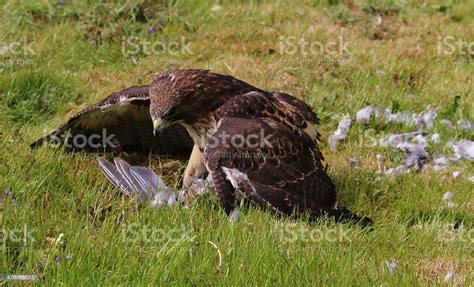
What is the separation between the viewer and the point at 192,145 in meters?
7.05

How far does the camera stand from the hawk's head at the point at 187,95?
600 centimetres

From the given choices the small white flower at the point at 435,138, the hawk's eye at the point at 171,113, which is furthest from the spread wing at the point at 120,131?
the small white flower at the point at 435,138

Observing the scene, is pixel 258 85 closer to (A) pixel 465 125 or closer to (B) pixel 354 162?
(B) pixel 354 162

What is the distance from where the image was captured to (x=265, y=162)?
225 inches

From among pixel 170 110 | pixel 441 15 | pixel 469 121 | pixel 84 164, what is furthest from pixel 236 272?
pixel 441 15

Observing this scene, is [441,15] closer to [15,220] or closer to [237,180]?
[237,180]

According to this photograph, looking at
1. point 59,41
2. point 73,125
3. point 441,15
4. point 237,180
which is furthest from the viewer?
point 441,15

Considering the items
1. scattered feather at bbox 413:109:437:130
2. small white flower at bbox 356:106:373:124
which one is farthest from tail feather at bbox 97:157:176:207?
scattered feather at bbox 413:109:437:130

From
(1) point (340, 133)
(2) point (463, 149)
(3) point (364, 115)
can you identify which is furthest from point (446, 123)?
(1) point (340, 133)

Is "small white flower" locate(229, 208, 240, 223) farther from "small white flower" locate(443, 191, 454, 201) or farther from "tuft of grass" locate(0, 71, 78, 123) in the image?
"tuft of grass" locate(0, 71, 78, 123)

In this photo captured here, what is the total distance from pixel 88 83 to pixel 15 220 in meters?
4.01

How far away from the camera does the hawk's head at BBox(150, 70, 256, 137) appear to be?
600 centimetres

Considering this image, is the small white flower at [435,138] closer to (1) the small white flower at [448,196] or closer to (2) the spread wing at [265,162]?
(1) the small white flower at [448,196]

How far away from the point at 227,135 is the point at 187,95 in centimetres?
67
